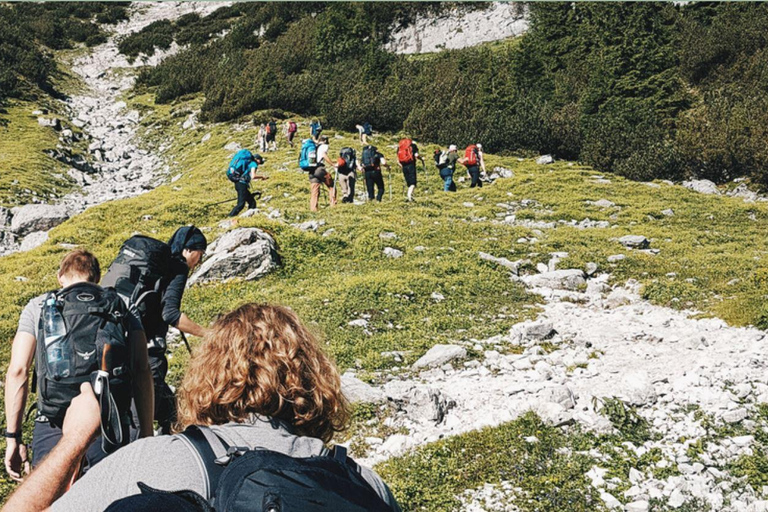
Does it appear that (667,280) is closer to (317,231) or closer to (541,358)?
(541,358)

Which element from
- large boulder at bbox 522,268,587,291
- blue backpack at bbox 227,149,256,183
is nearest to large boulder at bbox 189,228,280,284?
blue backpack at bbox 227,149,256,183

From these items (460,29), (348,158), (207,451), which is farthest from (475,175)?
(460,29)

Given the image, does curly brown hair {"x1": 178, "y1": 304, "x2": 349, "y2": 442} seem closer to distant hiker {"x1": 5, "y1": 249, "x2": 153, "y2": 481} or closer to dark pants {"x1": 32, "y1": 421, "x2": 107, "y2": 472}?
distant hiker {"x1": 5, "y1": 249, "x2": 153, "y2": 481}

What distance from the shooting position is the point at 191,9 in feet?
309

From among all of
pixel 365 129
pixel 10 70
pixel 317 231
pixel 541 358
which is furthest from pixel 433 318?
pixel 10 70

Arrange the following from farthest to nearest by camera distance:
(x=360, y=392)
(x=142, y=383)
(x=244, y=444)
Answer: (x=360, y=392), (x=142, y=383), (x=244, y=444)

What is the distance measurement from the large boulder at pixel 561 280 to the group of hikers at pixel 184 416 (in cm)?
880

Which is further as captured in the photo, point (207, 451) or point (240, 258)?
point (240, 258)

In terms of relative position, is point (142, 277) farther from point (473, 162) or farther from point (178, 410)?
point (473, 162)

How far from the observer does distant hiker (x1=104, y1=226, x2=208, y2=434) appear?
4113 mm

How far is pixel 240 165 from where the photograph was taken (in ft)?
52.9

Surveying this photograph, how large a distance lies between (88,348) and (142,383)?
44 cm

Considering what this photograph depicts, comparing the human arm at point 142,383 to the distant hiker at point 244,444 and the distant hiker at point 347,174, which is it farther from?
the distant hiker at point 347,174

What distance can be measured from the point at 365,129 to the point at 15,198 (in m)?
16.5
